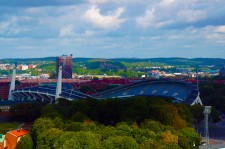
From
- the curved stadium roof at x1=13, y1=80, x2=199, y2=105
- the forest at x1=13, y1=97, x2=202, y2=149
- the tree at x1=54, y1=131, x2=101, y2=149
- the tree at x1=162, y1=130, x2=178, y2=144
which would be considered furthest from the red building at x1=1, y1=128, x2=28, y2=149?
the curved stadium roof at x1=13, y1=80, x2=199, y2=105

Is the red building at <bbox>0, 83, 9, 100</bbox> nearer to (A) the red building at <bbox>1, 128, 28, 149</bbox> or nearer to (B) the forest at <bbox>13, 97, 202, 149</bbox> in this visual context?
(B) the forest at <bbox>13, 97, 202, 149</bbox>

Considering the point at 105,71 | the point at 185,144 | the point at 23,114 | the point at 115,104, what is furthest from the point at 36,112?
the point at 105,71

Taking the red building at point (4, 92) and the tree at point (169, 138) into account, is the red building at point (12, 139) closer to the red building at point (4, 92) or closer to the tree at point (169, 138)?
the tree at point (169, 138)

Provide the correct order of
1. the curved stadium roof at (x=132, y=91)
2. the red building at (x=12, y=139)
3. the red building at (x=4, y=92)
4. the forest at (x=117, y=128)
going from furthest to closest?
the red building at (x=4, y=92)
the curved stadium roof at (x=132, y=91)
the red building at (x=12, y=139)
the forest at (x=117, y=128)

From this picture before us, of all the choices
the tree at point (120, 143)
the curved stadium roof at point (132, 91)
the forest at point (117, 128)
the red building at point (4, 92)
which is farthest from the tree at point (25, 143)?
the red building at point (4, 92)

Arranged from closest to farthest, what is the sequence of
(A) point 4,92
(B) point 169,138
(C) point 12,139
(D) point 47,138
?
(B) point 169,138
(D) point 47,138
(C) point 12,139
(A) point 4,92

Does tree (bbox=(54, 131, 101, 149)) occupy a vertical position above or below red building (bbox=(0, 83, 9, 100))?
above

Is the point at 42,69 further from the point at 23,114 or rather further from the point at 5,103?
the point at 23,114

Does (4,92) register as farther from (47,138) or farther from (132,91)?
(47,138)

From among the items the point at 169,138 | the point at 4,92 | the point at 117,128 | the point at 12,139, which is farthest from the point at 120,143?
the point at 4,92

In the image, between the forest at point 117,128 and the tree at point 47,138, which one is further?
the tree at point 47,138

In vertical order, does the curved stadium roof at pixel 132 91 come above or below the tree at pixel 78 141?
below
